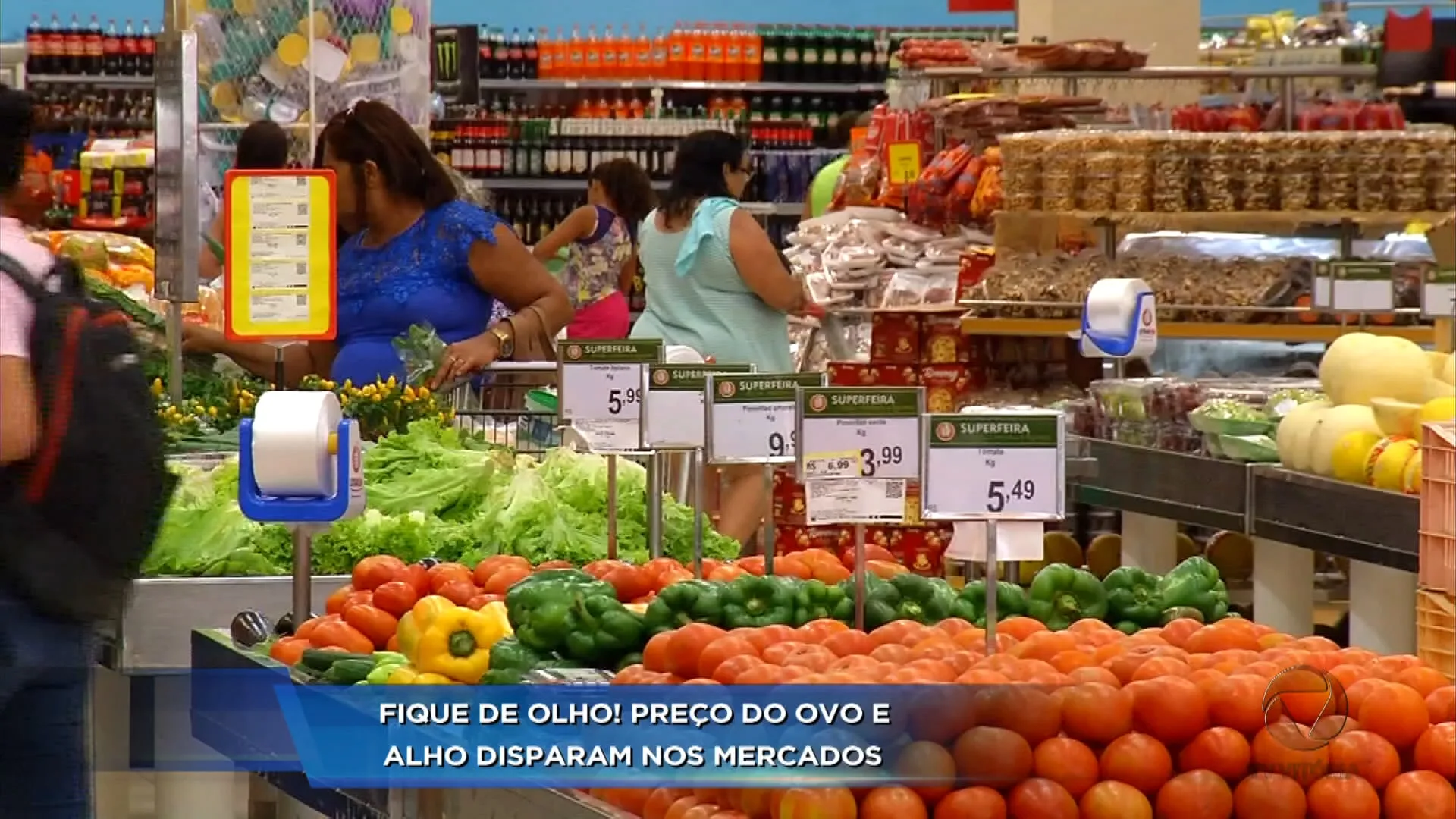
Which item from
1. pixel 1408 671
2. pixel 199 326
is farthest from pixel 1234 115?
pixel 1408 671

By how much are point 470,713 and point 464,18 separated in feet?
43.4

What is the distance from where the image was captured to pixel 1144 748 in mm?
2482

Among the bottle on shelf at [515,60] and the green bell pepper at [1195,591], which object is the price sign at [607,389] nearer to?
the green bell pepper at [1195,591]

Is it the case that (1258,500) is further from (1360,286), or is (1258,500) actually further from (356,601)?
(356,601)

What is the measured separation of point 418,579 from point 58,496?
917 mm

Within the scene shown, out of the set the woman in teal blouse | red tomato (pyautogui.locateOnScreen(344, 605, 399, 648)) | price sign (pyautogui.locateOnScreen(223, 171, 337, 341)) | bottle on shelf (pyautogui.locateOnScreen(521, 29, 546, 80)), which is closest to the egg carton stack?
the woman in teal blouse

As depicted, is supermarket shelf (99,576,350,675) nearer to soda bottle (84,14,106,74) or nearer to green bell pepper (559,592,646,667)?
green bell pepper (559,592,646,667)

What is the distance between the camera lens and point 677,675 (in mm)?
2859

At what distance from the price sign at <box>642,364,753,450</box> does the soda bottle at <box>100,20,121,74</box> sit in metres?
10.6

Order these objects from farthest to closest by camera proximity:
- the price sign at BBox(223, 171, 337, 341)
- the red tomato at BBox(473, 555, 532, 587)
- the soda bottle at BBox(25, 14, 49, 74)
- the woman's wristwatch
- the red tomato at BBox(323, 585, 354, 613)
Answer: the soda bottle at BBox(25, 14, 49, 74) → the woman's wristwatch → the price sign at BBox(223, 171, 337, 341) → the red tomato at BBox(473, 555, 532, 587) → the red tomato at BBox(323, 585, 354, 613)

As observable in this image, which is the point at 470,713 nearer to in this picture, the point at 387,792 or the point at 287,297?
the point at 387,792

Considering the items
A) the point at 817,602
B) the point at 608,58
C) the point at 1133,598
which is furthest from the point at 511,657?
the point at 608,58

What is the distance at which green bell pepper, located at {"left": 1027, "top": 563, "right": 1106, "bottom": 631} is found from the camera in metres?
3.33

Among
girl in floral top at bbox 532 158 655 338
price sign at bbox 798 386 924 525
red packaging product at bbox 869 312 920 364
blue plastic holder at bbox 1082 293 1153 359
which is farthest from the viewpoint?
girl in floral top at bbox 532 158 655 338
